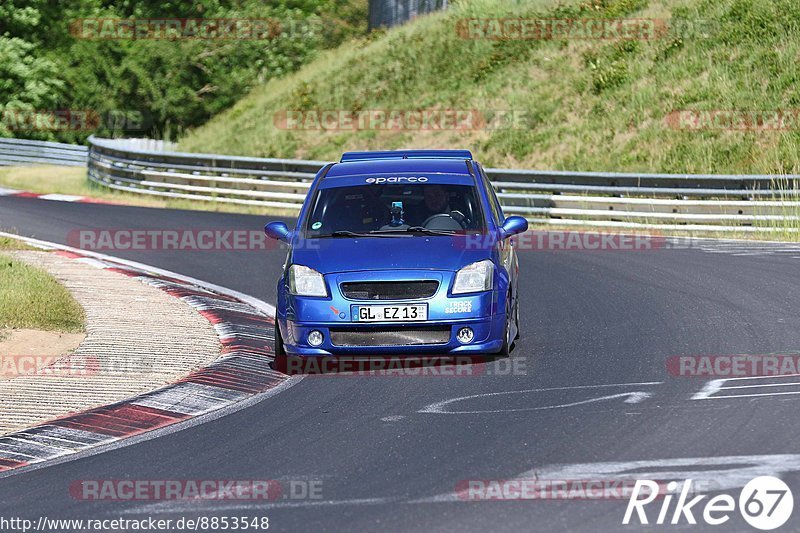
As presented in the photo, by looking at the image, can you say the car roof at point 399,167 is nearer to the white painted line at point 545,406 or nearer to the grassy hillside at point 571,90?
the white painted line at point 545,406

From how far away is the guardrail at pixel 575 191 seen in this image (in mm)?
21094

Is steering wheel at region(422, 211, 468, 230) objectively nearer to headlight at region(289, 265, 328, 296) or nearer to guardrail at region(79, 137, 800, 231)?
headlight at region(289, 265, 328, 296)

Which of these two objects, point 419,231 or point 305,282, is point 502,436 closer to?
point 305,282

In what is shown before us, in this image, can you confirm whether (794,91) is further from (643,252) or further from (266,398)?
(266,398)

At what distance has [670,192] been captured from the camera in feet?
73.3

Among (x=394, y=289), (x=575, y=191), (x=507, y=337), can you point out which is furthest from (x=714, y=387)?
(x=575, y=191)

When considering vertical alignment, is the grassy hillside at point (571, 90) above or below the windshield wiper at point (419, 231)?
above

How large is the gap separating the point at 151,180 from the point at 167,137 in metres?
15.5

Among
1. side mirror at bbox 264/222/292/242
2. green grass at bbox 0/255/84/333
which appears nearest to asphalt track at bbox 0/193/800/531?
side mirror at bbox 264/222/292/242

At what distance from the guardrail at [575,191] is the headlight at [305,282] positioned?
1184cm

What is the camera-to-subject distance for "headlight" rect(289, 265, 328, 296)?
403 inches

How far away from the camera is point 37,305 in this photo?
504 inches

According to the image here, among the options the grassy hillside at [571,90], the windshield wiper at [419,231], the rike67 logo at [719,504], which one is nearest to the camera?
the rike67 logo at [719,504]

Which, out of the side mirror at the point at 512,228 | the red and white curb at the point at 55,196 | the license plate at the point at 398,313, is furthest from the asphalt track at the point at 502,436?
the red and white curb at the point at 55,196
